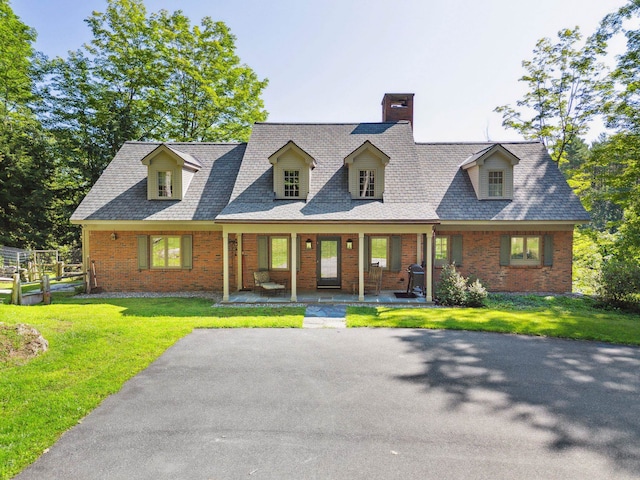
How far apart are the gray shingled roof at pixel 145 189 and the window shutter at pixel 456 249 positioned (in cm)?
954

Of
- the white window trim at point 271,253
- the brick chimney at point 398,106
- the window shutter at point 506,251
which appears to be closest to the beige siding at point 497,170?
the window shutter at point 506,251

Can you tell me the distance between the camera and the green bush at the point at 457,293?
1228 centimetres

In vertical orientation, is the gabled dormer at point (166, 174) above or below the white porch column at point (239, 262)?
above

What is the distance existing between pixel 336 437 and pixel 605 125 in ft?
61.6

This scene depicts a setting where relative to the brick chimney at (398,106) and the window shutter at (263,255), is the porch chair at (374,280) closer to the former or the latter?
the window shutter at (263,255)

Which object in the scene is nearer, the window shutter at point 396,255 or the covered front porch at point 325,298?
the covered front porch at point 325,298

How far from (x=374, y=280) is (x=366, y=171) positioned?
4.30 meters

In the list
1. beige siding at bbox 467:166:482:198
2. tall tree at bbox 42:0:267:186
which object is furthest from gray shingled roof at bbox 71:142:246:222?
beige siding at bbox 467:166:482:198

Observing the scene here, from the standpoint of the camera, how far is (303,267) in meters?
14.9

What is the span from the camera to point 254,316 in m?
10.5

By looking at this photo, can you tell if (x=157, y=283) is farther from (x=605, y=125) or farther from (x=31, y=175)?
(x=605, y=125)

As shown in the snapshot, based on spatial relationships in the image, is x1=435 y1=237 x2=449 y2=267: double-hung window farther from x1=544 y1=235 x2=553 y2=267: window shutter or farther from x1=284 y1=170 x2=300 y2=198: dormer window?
x1=284 y1=170 x2=300 y2=198: dormer window

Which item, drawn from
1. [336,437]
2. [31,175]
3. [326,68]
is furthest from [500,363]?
[31,175]

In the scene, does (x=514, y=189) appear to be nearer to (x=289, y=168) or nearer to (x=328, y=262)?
(x=328, y=262)
